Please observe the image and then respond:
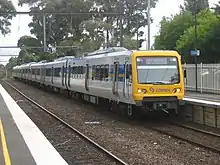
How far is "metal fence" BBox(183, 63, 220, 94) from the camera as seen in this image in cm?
2988

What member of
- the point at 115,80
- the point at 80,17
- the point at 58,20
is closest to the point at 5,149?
the point at 115,80

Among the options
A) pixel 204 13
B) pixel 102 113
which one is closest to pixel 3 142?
pixel 102 113

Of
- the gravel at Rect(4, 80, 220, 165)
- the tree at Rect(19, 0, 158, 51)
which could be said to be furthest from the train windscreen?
the tree at Rect(19, 0, 158, 51)

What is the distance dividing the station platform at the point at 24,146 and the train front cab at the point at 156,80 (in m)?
4.04

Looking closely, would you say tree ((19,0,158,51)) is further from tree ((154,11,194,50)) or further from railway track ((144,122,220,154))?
railway track ((144,122,220,154))

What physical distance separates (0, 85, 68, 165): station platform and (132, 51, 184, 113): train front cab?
4.04 m

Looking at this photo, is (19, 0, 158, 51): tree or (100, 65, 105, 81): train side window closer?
(100, 65, 105, 81): train side window

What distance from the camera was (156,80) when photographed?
56.1ft

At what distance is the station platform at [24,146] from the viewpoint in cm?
1001

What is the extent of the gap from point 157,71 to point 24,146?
6.87 meters

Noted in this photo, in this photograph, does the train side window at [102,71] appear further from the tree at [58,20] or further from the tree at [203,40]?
the tree at [58,20]

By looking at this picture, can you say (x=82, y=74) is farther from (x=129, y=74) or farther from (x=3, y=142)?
(x=3, y=142)

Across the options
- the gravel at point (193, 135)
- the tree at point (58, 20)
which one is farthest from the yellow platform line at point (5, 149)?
the tree at point (58, 20)

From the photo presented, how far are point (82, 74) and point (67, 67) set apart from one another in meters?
6.48
